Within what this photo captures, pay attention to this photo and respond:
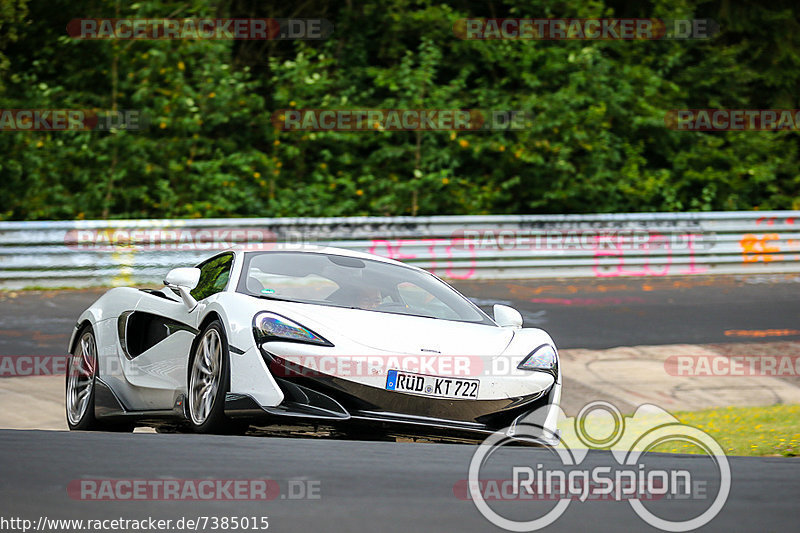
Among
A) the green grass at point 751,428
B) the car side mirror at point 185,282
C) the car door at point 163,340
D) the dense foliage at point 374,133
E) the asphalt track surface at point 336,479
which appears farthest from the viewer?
the dense foliage at point 374,133

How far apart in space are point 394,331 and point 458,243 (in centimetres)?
1047

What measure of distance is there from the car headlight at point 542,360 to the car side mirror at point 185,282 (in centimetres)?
193

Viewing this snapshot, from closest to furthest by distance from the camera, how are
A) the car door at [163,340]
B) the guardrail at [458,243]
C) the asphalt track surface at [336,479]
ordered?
the asphalt track surface at [336,479], the car door at [163,340], the guardrail at [458,243]

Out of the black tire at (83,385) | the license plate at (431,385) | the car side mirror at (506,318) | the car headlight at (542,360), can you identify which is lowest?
the black tire at (83,385)

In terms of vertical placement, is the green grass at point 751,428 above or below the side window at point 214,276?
below

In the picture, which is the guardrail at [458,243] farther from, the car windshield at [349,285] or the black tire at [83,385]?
the car windshield at [349,285]

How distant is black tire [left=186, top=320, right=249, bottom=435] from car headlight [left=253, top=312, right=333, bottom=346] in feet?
0.66

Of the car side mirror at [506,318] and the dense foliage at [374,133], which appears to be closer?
the car side mirror at [506,318]

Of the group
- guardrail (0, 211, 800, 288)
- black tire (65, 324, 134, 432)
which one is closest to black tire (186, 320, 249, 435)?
black tire (65, 324, 134, 432)

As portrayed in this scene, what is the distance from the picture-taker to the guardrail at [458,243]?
1498cm

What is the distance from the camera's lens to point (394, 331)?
6.15 meters

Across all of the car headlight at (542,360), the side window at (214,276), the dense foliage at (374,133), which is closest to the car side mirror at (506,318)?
the car headlight at (542,360)

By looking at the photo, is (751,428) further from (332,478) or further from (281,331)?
(332,478)

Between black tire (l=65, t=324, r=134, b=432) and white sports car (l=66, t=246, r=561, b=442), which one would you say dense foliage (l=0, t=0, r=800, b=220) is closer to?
black tire (l=65, t=324, r=134, b=432)
